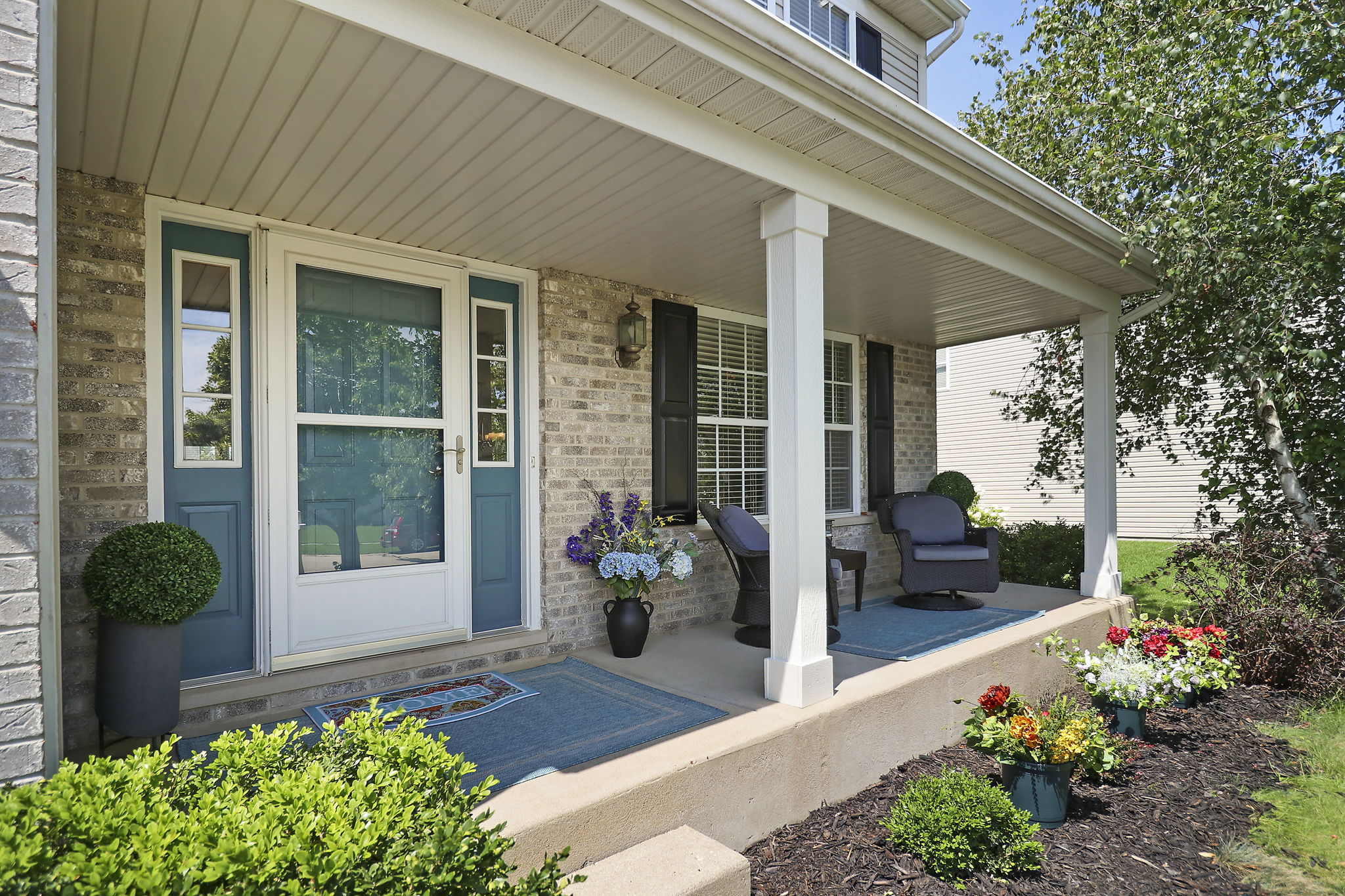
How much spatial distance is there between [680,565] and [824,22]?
4.86 meters

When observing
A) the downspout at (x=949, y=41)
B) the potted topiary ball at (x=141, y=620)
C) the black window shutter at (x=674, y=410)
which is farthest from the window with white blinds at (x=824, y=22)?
the potted topiary ball at (x=141, y=620)

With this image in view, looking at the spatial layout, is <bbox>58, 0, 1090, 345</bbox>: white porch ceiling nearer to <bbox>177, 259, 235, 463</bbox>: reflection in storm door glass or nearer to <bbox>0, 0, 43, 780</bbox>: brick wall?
<bbox>177, 259, 235, 463</bbox>: reflection in storm door glass

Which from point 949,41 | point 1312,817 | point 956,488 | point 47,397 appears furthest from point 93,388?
point 949,41

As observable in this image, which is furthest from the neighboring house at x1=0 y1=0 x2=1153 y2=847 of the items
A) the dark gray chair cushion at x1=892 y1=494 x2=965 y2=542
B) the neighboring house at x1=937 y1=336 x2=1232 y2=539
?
the neighboring house at x1=937 y1=336 x2=1232 y2=539

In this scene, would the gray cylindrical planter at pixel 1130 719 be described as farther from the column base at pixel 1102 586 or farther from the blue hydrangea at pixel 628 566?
the blue hydrangea at pixel 628 566

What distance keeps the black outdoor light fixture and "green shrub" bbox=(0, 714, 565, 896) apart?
3246mm

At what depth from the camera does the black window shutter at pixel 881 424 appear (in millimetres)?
6746

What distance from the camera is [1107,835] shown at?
2.97m

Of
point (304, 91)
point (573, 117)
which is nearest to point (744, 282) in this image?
point (573, 117)

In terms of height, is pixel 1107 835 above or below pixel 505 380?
below

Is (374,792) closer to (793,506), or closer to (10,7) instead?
(10,7)

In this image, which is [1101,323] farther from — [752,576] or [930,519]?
[752,576]

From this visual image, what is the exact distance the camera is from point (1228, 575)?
16.5ft

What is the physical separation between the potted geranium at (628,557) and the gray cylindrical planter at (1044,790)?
1.94m
